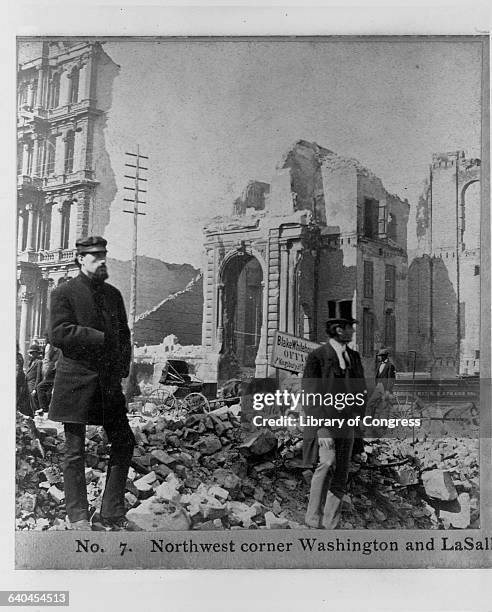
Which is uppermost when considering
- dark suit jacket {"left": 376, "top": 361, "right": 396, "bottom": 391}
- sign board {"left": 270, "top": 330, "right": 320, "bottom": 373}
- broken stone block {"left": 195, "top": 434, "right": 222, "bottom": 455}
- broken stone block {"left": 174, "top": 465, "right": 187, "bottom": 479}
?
sign board {"left": 270, "top": 330, "right": 320, "bottom": 373}

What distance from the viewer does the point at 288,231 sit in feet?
8.24

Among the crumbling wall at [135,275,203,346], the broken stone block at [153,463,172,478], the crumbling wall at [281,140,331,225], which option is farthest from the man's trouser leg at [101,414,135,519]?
the crumbling wall at [281,140,331,225]

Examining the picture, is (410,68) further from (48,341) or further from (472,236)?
(48,341)

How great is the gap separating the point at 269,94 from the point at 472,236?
1.02m

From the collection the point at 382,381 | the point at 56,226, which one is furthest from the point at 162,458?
the point at 56,226

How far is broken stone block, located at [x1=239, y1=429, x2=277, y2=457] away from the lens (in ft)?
8.05

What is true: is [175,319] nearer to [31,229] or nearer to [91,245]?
[91,245]

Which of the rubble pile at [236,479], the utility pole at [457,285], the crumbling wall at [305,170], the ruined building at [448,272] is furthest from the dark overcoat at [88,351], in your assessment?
the utility pole at [457,285]

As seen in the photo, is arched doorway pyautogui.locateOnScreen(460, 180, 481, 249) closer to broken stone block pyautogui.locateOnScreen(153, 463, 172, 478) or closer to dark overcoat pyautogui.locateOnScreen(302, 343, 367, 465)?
dark overcoat pyautogui.locateOnScreen(302, 343, 367, 465)

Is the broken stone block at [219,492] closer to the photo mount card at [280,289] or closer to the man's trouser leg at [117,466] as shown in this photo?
the photo mount card at [280,289]

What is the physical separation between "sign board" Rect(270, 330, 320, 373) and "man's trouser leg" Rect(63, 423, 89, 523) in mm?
844

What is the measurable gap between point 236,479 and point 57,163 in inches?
59.2

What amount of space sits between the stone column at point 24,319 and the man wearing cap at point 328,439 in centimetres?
116
